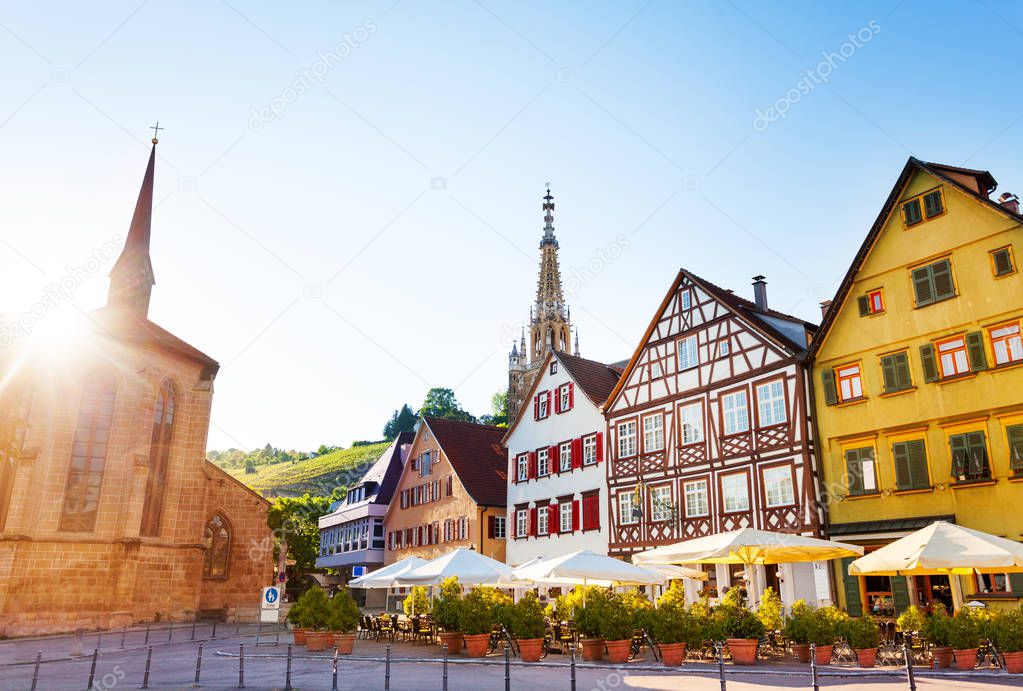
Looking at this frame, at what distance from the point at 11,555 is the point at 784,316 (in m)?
28.1

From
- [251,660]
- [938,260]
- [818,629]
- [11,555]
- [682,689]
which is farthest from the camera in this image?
[11,555]

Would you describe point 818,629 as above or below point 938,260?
below

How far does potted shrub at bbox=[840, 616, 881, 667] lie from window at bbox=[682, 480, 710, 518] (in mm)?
11083

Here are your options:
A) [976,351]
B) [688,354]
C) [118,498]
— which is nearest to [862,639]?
[976,351]

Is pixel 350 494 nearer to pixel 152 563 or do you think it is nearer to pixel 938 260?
pixel 152 563

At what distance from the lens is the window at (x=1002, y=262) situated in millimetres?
19422

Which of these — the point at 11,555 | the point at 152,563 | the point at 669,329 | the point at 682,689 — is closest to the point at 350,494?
the point at 152,563

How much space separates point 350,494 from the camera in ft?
171

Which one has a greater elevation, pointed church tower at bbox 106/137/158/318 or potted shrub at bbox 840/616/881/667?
pointed church tower at bbox 106/137/158/318

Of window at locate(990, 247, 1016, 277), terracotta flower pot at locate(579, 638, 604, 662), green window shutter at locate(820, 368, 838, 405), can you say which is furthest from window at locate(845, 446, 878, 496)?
terracotta flower pot at locate(579, 638, 604, 662)

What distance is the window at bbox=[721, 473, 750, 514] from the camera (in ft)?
80.1

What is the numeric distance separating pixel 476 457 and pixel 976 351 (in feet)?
84.6

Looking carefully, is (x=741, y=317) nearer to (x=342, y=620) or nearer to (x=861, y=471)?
(x=861, y=471)

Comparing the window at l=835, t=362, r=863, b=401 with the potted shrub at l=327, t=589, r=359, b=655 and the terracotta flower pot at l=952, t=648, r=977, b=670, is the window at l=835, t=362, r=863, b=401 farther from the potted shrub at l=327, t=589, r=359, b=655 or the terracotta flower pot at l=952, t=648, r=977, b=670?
the potted shrub at l=327, t=589, r=359, b=655
